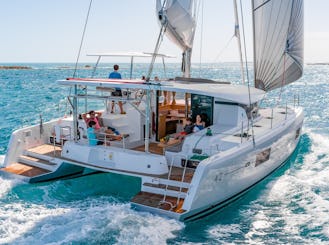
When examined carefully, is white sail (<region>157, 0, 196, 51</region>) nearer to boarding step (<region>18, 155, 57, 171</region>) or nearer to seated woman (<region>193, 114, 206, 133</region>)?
seated woman (<region>193, 114, 206, 133</region>)

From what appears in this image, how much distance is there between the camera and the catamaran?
9.45 metres

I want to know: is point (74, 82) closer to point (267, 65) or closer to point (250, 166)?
point (250, 166)

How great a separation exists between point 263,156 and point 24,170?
670 cm

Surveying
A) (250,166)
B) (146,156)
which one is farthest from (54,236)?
(250,166)

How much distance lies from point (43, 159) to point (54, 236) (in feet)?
13.7

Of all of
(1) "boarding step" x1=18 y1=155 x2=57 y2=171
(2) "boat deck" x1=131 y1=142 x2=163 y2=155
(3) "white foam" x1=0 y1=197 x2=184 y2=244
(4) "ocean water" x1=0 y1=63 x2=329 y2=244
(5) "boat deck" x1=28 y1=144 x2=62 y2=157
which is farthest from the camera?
(5) "boat deck" x1=28 y1=144 x2=62 y2=157

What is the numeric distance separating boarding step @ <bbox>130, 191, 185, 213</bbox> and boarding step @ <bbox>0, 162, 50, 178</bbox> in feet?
11.3

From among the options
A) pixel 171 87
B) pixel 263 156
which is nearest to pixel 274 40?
pixel 263 156

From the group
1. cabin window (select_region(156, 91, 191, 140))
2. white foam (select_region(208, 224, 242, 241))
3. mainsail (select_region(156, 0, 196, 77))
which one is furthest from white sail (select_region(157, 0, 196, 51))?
white foam (select_region(208, 224, 242, 241))

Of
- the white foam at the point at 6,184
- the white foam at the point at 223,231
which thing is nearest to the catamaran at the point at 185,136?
the white foam at the point at 6,184

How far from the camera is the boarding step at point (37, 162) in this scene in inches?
451

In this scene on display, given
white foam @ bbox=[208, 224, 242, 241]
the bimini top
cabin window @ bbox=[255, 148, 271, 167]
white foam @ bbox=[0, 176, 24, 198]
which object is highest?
the bimini top

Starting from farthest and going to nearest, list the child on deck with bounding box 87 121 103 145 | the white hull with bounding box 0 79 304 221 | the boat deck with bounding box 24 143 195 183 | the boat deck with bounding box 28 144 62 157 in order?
1. the boat deck with bounding box 28 144 62 157
2. the child on deck with bounding box 87 121 103 145
3. the boat deck with bounding box 24 143 195 183
4. the white hull with bounding box 0 79 304 221

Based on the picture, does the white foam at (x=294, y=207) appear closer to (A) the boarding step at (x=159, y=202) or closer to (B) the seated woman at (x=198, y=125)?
(A) the boarding step at (x=159, y=202)
